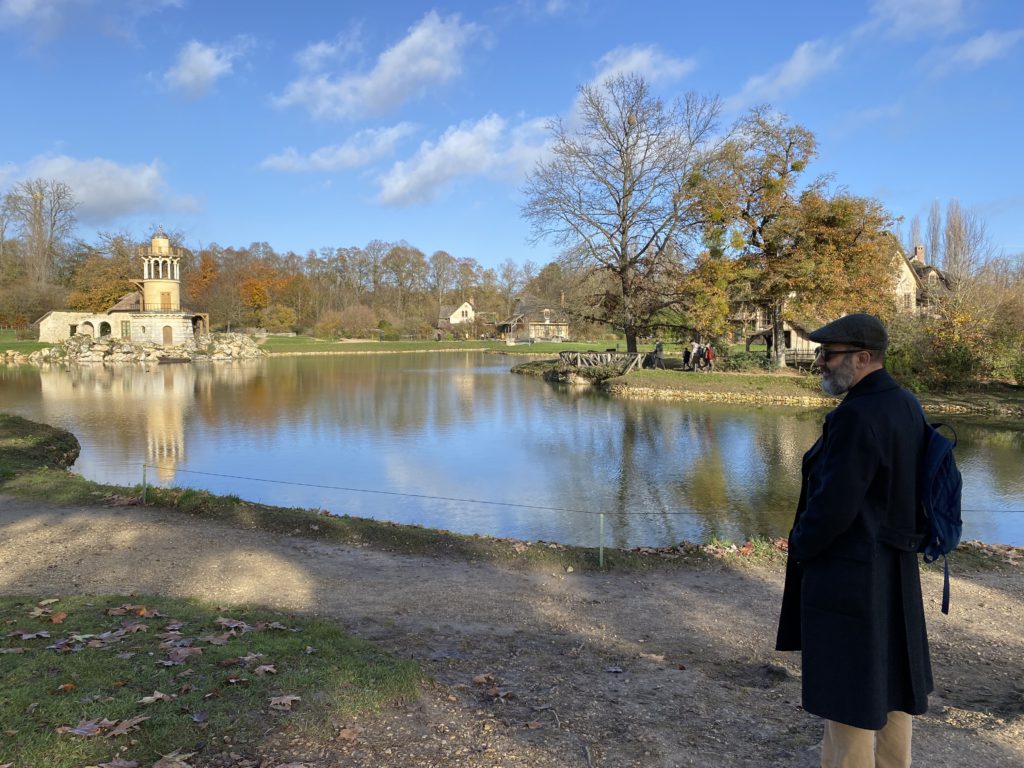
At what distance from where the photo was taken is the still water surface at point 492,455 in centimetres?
1108

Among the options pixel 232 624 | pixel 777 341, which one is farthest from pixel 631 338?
pixel 232 624

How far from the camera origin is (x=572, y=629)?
5801 mm

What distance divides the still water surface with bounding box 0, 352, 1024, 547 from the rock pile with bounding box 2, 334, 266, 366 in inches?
730

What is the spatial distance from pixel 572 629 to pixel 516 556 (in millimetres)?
2239

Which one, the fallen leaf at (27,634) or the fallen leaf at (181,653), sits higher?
the fallen leaf at (27,634)

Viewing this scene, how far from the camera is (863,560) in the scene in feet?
9.00

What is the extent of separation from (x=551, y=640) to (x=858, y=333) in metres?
3.58

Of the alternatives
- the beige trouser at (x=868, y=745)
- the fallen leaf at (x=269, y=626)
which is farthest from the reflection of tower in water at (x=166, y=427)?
the beige trouser at (x=868, y=745)

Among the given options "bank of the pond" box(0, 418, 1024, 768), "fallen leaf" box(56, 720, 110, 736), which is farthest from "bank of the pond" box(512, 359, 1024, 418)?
"fallen leaf" box(56, 720, 110, 736)

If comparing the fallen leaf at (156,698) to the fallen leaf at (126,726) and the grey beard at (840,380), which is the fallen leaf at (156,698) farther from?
the grey beard at (840,380)

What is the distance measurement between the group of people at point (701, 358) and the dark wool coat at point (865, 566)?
32812mm

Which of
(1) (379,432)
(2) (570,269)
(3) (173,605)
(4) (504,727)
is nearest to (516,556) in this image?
(3) (173,605)

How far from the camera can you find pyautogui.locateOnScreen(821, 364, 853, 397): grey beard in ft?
9.70

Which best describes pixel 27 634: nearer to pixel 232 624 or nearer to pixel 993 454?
pixel 232 624
